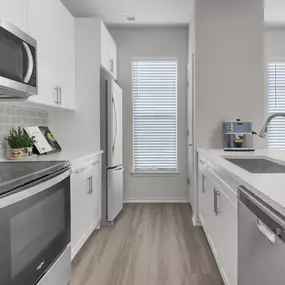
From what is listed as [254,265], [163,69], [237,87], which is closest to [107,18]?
[163,69]

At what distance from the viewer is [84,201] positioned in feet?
10.3

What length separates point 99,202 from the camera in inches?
152

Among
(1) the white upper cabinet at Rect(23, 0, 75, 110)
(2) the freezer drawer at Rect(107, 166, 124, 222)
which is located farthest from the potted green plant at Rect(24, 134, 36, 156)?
(2) the freezer drawer at Rect(107, 166, 124, 222)

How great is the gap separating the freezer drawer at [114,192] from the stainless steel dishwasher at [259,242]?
8.28ft

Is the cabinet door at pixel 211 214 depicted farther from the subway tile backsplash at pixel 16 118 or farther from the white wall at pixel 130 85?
the white wall at pixel 130 85

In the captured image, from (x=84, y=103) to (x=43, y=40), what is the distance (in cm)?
116

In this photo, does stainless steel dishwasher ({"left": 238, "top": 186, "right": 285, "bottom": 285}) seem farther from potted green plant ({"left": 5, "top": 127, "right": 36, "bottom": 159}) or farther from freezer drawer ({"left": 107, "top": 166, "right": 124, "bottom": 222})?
freezer drawer ({"left": 107, "top": 166, "right": 124, "bottom": 222})

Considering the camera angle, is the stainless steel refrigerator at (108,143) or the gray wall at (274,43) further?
the gray wall at (274,43)

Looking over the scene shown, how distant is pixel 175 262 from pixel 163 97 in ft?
9.62

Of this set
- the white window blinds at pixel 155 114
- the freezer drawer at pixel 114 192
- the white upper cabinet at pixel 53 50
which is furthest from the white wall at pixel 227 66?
the white upper cabinet at pixel 53 50

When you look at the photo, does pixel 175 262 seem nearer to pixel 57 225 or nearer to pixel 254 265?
pixel 57 225

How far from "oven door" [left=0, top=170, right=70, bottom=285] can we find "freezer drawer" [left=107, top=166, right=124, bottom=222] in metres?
1.79

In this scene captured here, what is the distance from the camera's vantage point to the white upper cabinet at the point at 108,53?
4.03 m

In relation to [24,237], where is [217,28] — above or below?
above
